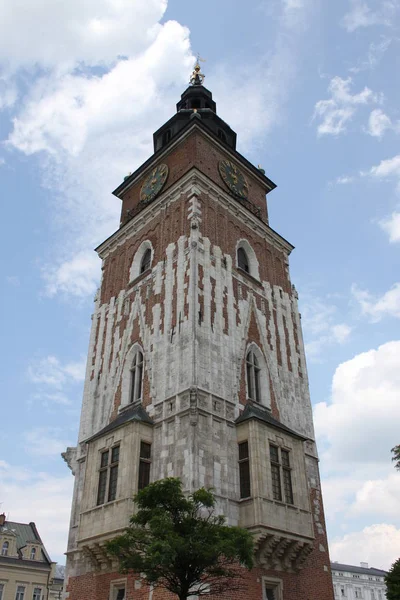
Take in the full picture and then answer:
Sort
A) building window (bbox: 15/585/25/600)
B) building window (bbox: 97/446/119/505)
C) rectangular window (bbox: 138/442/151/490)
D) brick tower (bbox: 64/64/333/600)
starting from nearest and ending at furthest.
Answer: brick tower (bbox: 64/64/333/600) → rectangular window (bbox: 138/442/151/490) → building window (bbox: 97/446/119/505) → building window (bbox: 15/585/25/600)

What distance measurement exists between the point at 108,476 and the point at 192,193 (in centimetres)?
1313

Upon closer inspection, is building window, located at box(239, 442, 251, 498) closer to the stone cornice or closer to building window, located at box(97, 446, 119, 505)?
building window, located at box(97, 446, 119, 505)

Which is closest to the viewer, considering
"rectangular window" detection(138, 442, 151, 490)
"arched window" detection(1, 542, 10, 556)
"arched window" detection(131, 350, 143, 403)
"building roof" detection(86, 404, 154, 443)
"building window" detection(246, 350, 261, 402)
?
"rectangular window" detection(138, 442, 151, 490)

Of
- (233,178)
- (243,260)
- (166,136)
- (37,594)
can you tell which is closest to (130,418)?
(243,260)

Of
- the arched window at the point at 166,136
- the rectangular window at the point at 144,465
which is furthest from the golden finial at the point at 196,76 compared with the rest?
the rectangular window at the point at 144,465

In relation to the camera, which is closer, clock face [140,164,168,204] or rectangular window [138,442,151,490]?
rectangular window [138,442,151,490]

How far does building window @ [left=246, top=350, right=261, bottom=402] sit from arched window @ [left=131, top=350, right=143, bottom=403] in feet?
14.7

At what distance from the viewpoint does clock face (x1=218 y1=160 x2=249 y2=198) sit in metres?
29.2

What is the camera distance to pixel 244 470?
1956cm

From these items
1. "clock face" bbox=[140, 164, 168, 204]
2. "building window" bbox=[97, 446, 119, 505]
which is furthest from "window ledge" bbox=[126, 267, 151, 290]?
"building window" bbox=[97, 446, 119, 505]

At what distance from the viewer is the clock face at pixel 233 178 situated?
29203mm

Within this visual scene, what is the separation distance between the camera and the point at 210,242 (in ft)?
81.6

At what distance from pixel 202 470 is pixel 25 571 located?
A: 32998 millimetres

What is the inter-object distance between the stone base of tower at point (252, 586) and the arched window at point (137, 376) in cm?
667
